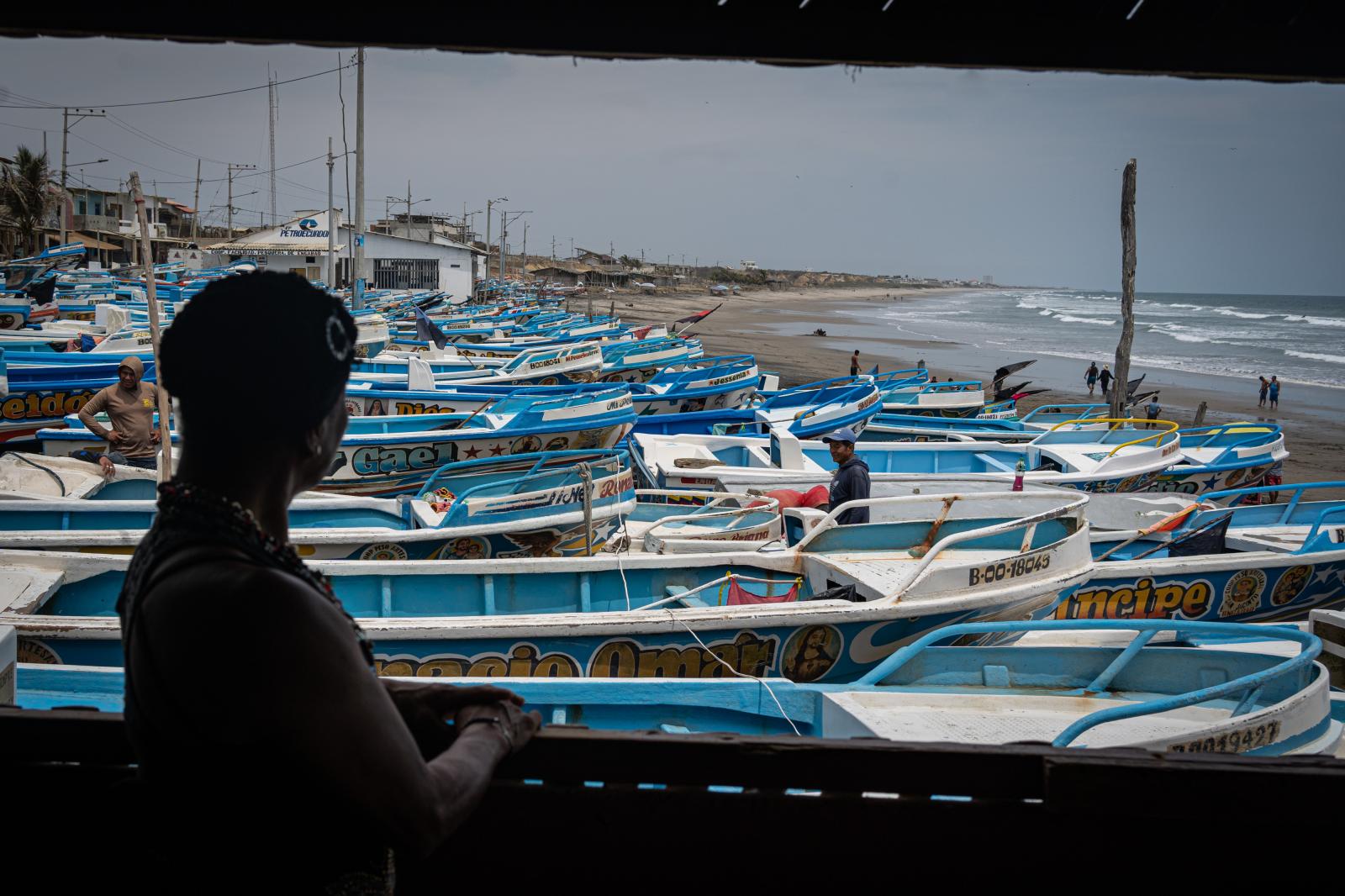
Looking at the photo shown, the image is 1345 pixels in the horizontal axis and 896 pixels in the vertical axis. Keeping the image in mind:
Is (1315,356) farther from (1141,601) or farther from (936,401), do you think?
(1141,601)

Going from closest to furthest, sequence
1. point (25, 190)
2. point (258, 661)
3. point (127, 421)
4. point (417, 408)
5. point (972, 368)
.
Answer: point (258, 661) → point (127, 421) → point (417, 408) → point (972, 368) → point (25, 190)

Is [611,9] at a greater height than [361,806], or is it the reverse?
[611,9]

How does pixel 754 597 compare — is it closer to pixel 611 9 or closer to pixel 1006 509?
pixel 1006 509

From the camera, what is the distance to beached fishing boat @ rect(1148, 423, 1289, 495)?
15.0m

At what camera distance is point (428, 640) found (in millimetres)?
6652

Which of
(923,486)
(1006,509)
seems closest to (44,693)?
(1006,509)

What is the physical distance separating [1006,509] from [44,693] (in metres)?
7.49

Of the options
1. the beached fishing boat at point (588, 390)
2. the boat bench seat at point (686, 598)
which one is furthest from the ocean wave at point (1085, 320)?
the boat bench seat at point (686, 598)

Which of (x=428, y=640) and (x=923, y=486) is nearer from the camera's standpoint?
(x=428, y=640)

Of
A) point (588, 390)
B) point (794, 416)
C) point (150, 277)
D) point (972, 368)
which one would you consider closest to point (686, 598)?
point (150, 277)

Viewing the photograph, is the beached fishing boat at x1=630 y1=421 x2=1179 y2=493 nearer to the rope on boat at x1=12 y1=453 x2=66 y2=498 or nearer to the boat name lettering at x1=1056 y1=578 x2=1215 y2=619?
the boat name lettering at x1=1056 y1=578 x2=1215 y2=619

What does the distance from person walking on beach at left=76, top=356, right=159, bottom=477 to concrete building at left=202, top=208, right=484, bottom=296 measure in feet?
157

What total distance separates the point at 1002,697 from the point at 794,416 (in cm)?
1217

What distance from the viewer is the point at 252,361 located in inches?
54.8
